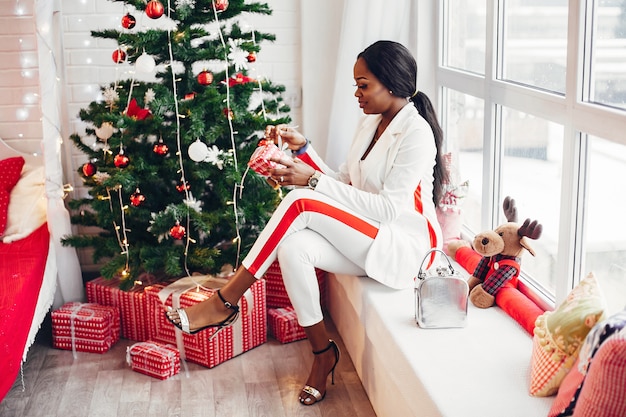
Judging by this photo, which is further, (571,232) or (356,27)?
(356,27)

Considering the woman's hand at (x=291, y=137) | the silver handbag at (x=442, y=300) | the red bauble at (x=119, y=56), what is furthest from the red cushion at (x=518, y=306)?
the red bauble at (x=119, y=56)

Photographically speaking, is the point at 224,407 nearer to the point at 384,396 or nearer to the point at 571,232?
the point at 384,396

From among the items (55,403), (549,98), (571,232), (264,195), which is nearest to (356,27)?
(264,195)

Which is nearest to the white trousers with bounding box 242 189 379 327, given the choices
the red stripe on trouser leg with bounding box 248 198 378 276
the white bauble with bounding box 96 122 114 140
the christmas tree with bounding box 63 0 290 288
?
the red stripe on trouser leg with bounding box 248 198 378 276

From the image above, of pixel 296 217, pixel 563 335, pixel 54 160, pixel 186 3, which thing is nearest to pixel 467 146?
pixel 296 217

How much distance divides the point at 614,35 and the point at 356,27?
1.58m

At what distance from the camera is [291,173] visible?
2.79 meters

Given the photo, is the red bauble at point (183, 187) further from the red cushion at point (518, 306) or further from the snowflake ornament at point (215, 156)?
the red cushion at point (518, 306)

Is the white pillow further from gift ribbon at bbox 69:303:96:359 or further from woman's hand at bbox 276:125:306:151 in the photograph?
woman's hand at bbox 276:125:306:151

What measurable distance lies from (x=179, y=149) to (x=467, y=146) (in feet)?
3.85

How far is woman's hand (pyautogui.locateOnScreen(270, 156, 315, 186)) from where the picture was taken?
2.79 meters

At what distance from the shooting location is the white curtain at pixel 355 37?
3.52 metres

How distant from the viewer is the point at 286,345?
3346 millimetres

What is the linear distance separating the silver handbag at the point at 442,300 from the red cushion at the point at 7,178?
1981 millimetres
